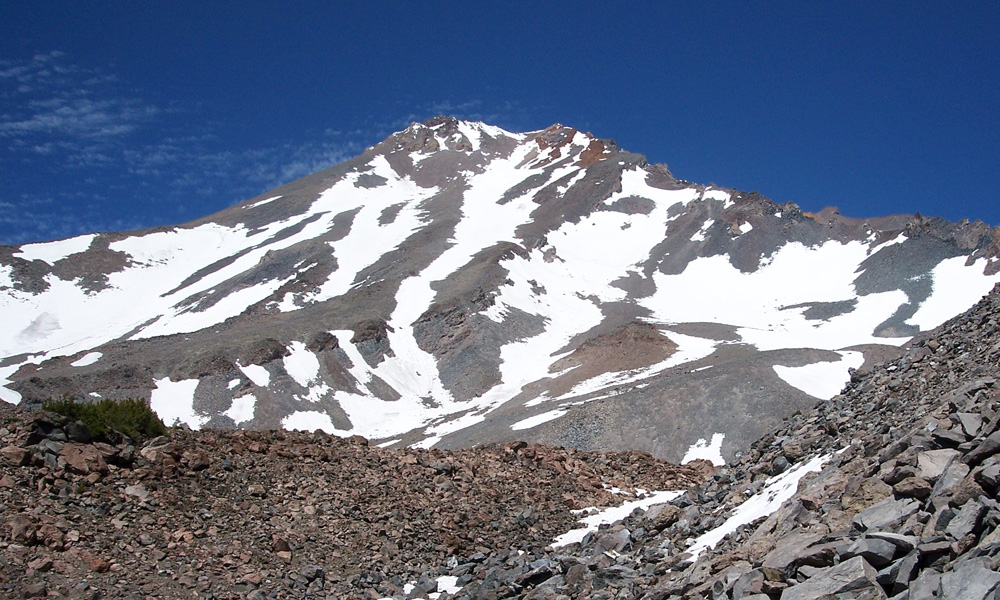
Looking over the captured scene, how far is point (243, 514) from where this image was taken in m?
14.0

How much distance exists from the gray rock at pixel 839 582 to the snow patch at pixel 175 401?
58744 mm

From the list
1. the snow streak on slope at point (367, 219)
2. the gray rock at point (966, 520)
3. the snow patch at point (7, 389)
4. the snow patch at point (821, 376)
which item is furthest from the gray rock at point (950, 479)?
the snow streak on slope at point (367, 219)

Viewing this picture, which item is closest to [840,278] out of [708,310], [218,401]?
[708,310]

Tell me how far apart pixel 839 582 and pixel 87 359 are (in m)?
78.2

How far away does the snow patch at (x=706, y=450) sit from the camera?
1495 inches

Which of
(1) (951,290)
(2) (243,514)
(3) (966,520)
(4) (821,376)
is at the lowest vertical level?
(1) (951,290)

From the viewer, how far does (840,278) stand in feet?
305

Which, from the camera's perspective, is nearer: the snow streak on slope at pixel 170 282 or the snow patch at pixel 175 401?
the snow patch at pixel 175 401

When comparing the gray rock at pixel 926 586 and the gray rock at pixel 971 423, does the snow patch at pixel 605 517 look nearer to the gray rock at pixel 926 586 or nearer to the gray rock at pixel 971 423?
the gray rock at pixel 971 423

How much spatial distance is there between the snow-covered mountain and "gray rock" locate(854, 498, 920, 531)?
3139cm

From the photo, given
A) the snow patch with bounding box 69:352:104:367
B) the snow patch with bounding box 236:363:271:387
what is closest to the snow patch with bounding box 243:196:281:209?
the snow patch with bounding box 69:352:104:367

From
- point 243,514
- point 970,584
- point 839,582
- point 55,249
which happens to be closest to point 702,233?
point 55,249

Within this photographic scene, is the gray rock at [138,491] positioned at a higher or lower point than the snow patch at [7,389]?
lower

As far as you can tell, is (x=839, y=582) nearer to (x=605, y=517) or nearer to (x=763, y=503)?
(x=763, y=503)
